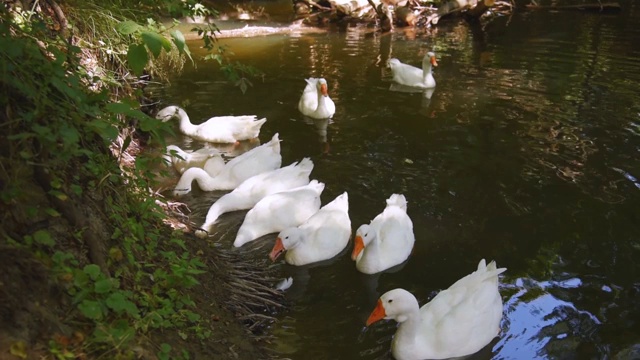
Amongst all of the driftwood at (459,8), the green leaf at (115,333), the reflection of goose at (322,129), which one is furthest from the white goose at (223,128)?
the driftwood at (459,8)

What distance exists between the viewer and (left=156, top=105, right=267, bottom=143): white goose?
892 cm

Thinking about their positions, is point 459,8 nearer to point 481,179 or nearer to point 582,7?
point 582,7

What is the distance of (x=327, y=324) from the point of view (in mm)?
4809

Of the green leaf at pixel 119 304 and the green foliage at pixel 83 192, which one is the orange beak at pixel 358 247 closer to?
the green foliage at pixel 83 192

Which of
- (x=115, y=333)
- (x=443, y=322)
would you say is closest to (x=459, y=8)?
(x=443, y=322)

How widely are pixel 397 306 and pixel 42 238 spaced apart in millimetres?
2744

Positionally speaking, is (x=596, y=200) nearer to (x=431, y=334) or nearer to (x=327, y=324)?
(x=431, y=334)

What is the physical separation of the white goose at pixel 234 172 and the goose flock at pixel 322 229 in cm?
1

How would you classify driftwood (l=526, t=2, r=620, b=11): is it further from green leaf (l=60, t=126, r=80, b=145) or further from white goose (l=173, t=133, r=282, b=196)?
green leaf (l=60, t=126, r=80, b=145)

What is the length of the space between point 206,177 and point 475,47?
33.9 feet

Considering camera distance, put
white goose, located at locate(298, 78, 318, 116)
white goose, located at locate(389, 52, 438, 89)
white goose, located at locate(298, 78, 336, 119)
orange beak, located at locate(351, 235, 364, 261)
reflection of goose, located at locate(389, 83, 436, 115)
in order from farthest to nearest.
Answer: white goose, located at locate(389, 52, 438, 89)
reflection of goose, located at locate(389, 83, 436, 115)
white goose, located at locate(298, 78, 318, 116)
white goose, located at locate(298, 78, 336, 119)
orange beak, located at locate(351, 235, 364, 261)

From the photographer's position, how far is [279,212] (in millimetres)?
6410

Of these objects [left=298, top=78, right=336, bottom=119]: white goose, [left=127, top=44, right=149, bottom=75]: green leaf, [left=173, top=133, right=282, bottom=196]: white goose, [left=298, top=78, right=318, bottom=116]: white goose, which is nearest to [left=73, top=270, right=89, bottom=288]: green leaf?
[left=127, top=44, right=149, bottom=75]: green leaf

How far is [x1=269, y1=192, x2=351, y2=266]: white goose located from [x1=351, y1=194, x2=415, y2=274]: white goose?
0.94 ft
